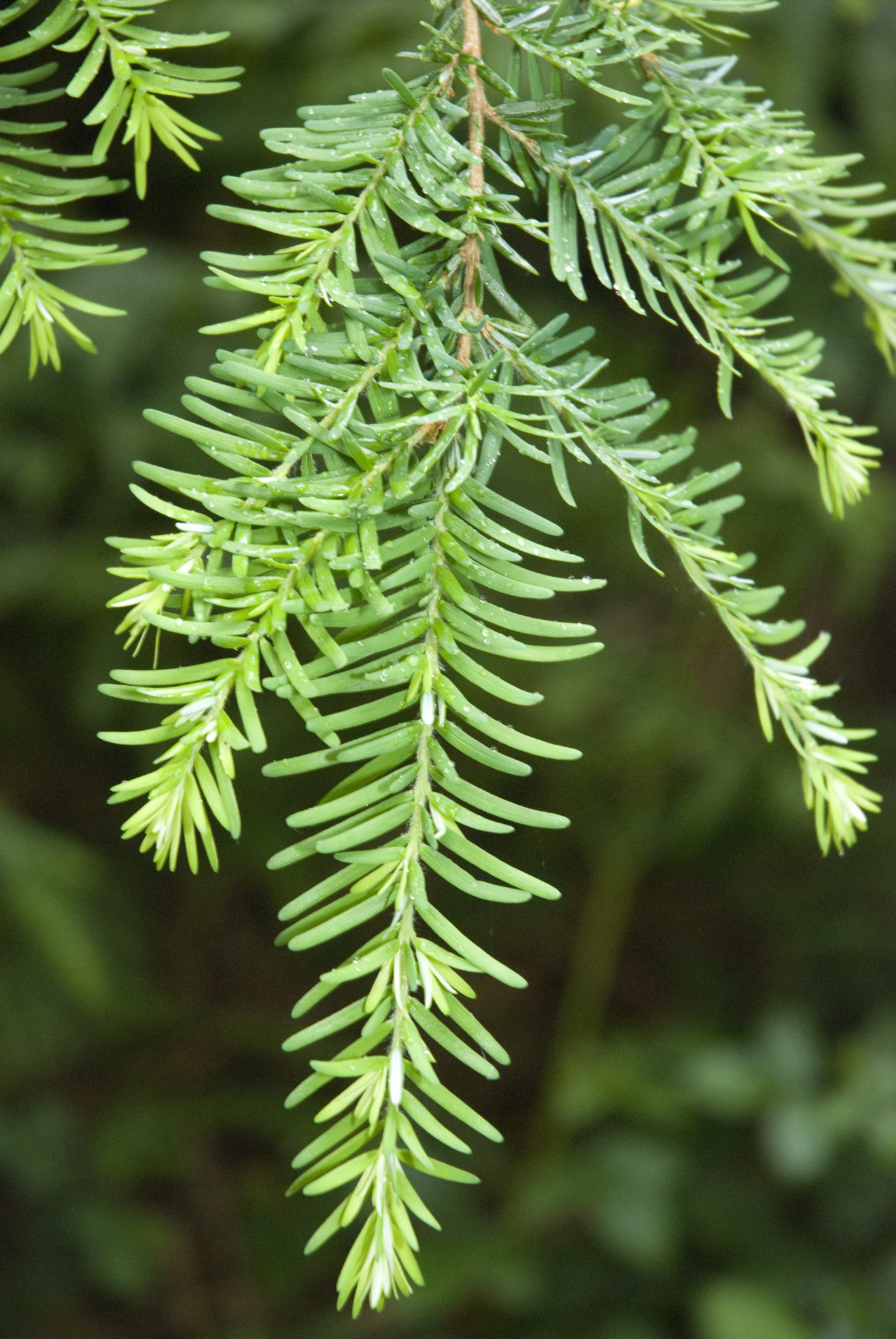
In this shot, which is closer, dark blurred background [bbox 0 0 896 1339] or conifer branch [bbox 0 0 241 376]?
conifer branch [bbox 0 0 241 376]

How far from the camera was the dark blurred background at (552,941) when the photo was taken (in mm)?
1230

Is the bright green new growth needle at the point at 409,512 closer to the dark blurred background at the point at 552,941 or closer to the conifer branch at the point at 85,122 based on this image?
the conifer branch at the point at 85,122

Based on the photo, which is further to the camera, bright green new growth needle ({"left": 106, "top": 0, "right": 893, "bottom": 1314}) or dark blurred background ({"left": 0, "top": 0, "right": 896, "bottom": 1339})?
dark blurred background ({"left": 0, "top": 0, "right": 896, "bottom": 1339})

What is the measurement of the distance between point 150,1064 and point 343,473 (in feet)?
6.00

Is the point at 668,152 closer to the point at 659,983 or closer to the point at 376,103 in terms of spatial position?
the point at 376,103

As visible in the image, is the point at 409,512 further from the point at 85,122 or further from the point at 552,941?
the point at 552,941

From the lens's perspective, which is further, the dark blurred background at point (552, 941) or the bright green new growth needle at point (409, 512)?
the dark blurred background at point (552, 941)

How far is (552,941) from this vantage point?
190 centimetres

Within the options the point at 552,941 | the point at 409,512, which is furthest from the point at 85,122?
the point at 552,941

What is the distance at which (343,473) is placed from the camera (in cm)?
28

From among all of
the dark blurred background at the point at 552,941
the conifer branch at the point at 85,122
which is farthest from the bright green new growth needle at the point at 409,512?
the dark blurred background at the point at 552,941

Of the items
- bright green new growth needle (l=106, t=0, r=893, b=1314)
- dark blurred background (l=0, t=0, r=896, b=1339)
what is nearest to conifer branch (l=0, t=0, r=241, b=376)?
bright green new growth needle (l=106, t=0, r=893, b=1314)

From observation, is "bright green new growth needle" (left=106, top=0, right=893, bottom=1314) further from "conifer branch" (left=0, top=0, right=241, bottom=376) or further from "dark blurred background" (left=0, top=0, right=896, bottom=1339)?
"dark blurred background" (left=0, top=0, right=896, bottom=1339)

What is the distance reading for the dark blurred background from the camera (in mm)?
1230
